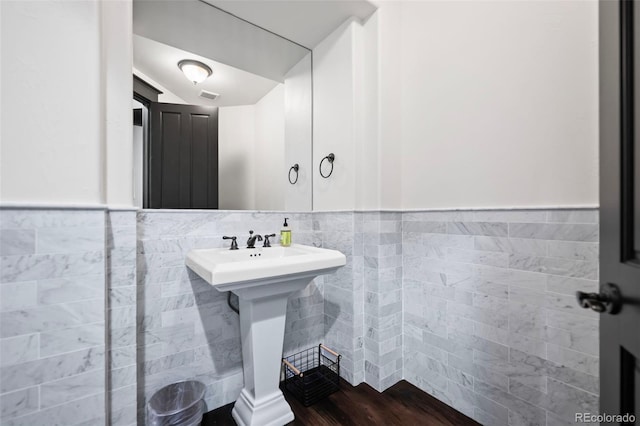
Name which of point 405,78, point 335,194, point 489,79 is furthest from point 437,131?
point 335,194

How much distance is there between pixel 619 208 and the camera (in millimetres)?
612

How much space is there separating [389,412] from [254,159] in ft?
5.51

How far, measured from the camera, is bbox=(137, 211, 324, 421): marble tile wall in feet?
4.26

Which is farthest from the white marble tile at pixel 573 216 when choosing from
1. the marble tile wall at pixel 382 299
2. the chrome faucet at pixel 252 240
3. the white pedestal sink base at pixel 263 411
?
the white pedestal sink base at pixel 263 411

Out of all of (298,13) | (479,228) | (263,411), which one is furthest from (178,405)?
(298,13)

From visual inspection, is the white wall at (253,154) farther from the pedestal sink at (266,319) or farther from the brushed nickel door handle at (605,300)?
the brushed nickel door handle at (605,300)

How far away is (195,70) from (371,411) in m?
2.21

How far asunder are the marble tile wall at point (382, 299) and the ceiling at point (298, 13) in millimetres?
1218

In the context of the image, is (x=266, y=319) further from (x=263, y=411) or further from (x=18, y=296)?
(x=18, y=296)

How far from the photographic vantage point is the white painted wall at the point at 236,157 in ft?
5.50

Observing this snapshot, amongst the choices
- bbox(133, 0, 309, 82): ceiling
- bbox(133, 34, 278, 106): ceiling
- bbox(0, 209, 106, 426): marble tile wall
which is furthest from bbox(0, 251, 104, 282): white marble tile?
bbox(133, 0, 309, 82): ceiling

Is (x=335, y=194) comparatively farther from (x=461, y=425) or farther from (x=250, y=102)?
(x=461, y=425)

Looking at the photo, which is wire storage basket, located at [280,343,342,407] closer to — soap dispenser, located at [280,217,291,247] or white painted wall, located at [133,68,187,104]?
soap dispenser, located at [280,217,291,247]

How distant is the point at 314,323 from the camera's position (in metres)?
1.85
